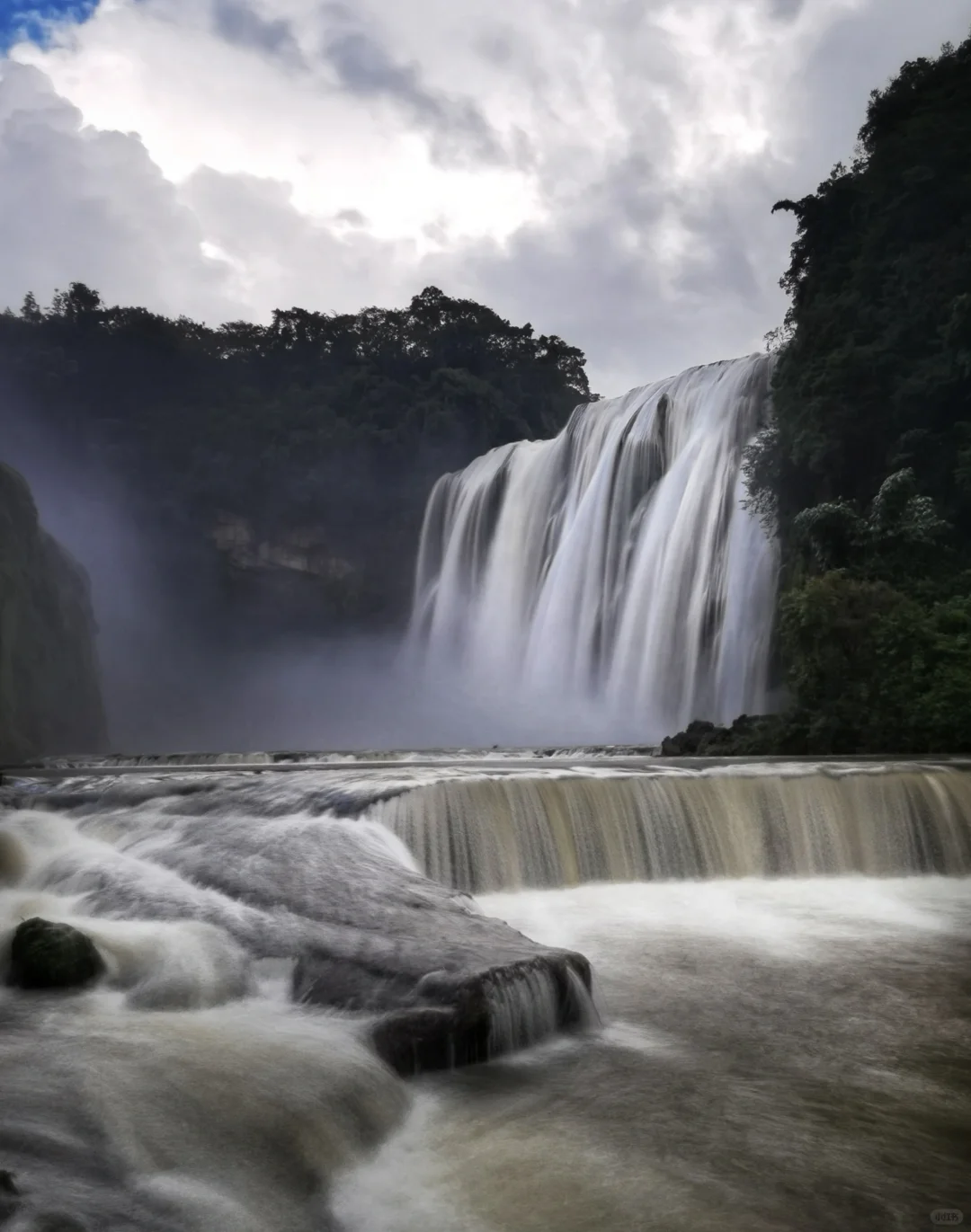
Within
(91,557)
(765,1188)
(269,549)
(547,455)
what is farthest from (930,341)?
(91,557)

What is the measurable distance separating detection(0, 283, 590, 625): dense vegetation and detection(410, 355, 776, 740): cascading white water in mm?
8696

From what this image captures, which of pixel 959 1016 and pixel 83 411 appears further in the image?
pixel 83 411

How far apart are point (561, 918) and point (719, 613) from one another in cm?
1608

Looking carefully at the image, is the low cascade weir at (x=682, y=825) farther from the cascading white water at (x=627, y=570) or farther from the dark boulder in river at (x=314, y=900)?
the cascading white water at (x=627, y=570)

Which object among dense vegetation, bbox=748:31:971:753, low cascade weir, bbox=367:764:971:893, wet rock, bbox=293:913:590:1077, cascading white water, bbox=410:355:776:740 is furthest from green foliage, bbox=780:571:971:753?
wet rock, bbox=293:913:590:1077

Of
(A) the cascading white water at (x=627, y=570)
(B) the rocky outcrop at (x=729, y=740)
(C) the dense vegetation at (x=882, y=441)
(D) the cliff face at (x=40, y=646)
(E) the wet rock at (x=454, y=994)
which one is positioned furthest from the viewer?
(D) the cliff face at (x=40, y=646)

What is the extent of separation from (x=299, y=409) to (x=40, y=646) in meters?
22.2

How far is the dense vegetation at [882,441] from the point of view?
17109mm

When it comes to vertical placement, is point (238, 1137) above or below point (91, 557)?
below

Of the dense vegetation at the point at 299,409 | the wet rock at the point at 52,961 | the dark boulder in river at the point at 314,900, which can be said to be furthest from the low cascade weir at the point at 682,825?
the dense vegetation at the point at 299,409

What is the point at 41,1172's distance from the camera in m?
3.51

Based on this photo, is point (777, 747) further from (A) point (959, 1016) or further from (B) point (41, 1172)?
(B) point (41, 1172)

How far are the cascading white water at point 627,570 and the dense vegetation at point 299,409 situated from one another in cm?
870

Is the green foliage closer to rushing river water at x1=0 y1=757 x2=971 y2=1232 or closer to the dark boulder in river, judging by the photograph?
rushing river water at x1=0 y1=757 x2=971 y2=1232
